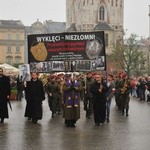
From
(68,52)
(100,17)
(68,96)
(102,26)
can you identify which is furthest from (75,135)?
(100,17)

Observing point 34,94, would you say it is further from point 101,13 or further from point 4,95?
point 101,13

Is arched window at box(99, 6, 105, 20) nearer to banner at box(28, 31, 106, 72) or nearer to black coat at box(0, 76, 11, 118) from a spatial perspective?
banner at box(28, 31, 106, 72)

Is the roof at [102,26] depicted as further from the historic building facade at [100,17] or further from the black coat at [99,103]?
the black coat at [99,103]

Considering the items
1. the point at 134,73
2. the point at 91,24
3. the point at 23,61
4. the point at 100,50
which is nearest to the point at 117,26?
the point at 91,24

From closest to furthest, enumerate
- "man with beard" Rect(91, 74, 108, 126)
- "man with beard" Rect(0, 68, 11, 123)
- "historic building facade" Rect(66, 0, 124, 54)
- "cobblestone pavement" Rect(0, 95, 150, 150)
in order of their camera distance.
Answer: "cobblestone pavement" Rect(0, 95, 150, 150), "man with beard" Rect(91, 74, 108, 126), "man with beard" Rect(0, 68, 11, 123), "historic building facade" Rect(66, 0, 124, 54)

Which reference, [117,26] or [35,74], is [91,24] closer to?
[117,26]

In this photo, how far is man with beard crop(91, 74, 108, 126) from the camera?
1658cm

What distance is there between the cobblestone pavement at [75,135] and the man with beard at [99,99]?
27 centimetres

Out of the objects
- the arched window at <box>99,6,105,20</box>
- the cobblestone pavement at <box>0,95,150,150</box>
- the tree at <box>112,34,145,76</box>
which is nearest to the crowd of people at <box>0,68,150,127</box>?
the cobblestone pavement at <box>0,95,150,150</box>

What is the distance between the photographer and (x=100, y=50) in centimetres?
1747

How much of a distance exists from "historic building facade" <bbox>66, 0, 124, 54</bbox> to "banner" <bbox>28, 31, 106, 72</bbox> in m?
79.2

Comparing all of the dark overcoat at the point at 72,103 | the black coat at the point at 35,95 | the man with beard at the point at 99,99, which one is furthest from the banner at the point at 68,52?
the dark overcoat at the point at 72,103

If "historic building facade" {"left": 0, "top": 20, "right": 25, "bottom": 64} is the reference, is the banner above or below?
below

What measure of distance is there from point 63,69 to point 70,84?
1.34 m
